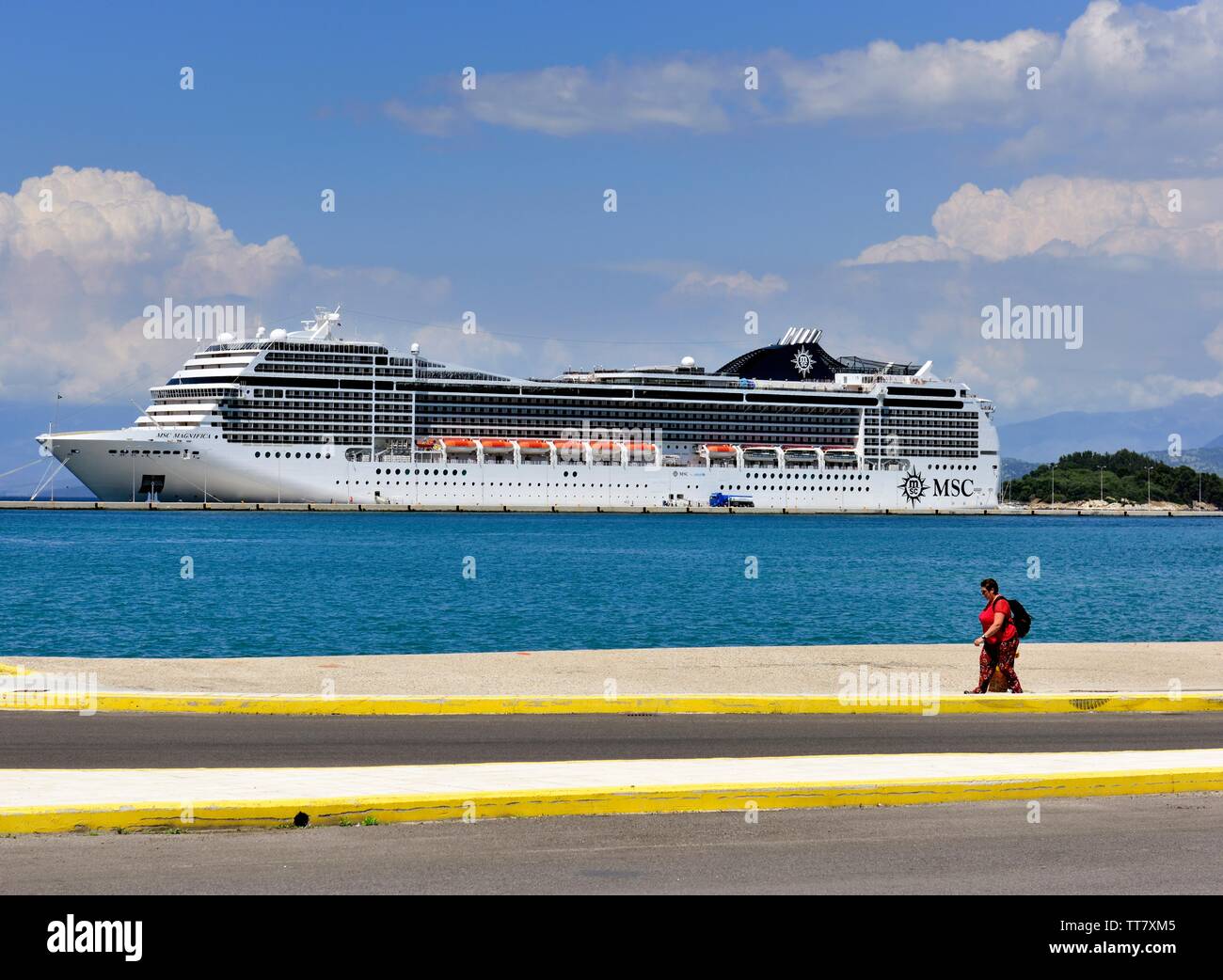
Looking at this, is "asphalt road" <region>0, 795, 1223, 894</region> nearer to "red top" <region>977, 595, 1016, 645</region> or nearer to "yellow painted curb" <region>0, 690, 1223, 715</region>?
"yellow painted curb" <region>0, 690, 1223, 715</region>

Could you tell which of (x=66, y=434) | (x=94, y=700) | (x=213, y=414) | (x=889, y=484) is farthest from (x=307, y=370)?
(x=94, y=700)

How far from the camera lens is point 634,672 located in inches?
765

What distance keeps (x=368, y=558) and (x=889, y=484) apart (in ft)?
258

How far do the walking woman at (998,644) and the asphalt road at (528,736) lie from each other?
1.35 m

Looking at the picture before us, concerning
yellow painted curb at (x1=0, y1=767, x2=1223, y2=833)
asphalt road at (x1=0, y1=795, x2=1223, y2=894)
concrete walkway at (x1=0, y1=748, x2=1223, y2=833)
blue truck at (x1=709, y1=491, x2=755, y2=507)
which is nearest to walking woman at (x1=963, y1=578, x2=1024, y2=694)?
concrete walkway at (x1=0, y1=748, x2=1223, y2=833)

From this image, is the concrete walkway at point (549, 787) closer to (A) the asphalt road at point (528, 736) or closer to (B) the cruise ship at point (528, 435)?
(A) the asphalt road at point (528, 736)

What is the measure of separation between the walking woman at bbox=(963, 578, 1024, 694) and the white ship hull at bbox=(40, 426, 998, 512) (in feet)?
313

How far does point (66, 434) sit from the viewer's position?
4237 inches

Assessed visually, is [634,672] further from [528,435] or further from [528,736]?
[528,435]

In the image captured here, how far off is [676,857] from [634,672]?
10619 millimetres

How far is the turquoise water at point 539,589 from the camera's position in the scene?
32469 mm

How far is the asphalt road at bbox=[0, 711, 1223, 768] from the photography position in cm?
1210

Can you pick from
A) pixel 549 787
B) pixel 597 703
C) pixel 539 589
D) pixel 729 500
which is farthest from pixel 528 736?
pixel 729 500
